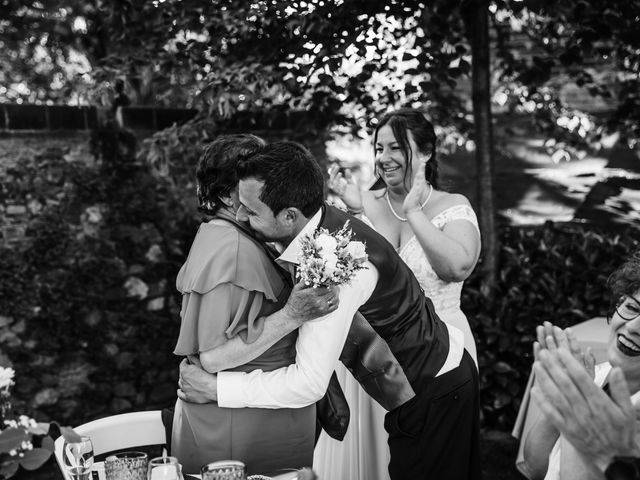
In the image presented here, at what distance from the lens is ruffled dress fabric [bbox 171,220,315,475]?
6.62 feet

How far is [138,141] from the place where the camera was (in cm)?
479

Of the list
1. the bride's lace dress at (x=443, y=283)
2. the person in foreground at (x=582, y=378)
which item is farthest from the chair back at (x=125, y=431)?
the person in foreground at (x=582, y=378)

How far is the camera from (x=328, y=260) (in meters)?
1.83

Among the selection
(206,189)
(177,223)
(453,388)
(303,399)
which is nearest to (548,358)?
(303,399)

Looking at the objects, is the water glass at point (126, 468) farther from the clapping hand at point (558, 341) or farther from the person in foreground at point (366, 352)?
the clapping hand at point (558, 341)

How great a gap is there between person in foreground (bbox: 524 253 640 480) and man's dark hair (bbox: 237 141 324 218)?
28.8 inches

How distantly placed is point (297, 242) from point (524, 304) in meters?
2.84

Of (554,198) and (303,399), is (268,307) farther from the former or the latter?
(554,198)

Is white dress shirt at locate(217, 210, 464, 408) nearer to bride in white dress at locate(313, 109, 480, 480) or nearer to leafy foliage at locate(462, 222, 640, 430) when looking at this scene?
bride in white dress at locate(313, 109, 480, 480)

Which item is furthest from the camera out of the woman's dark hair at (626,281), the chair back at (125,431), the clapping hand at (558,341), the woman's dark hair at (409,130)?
the woman's dark hair at (409,130)

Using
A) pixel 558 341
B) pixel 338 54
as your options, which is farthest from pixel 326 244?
pixel 338 54

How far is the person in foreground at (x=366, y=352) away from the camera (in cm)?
201

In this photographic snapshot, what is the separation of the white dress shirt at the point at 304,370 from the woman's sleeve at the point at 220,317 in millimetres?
115

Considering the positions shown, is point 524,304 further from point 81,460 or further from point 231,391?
point 81,460
